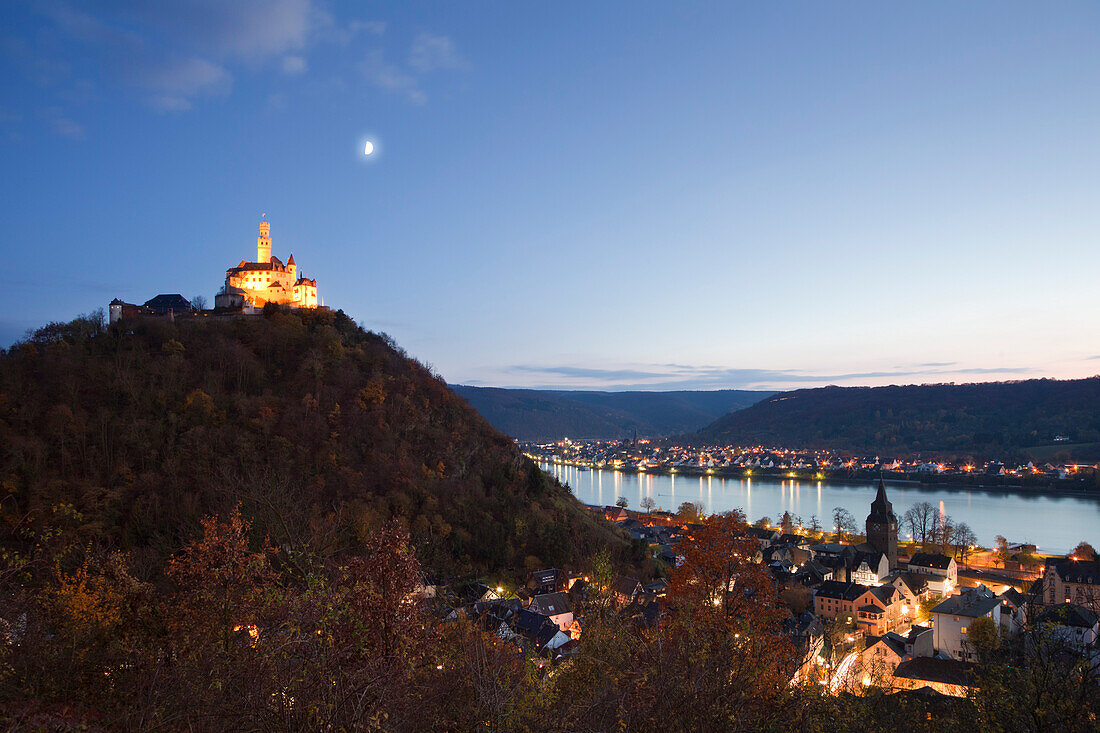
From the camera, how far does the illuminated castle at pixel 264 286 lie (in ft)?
86.6

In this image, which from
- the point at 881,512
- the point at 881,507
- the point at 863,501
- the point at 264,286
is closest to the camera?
the point at 881,512

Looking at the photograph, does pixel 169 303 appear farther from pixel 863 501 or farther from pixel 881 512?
pixel 863 501

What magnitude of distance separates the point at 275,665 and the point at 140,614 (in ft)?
13.5

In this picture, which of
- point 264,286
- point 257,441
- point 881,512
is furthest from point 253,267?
point 881,512

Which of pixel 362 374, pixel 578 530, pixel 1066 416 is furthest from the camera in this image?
pixel 1066 416

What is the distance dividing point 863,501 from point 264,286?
39583 millimetres

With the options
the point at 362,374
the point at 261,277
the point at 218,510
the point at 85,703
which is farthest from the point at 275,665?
the point at 261,277

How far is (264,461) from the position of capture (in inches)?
746

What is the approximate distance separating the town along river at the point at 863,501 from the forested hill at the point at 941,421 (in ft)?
66.5

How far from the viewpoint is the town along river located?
31.3 m

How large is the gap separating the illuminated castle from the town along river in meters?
26.4

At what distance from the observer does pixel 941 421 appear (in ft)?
250

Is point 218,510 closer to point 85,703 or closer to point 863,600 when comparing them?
point 85,703

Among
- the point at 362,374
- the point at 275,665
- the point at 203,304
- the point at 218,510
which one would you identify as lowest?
the point at 218,510
